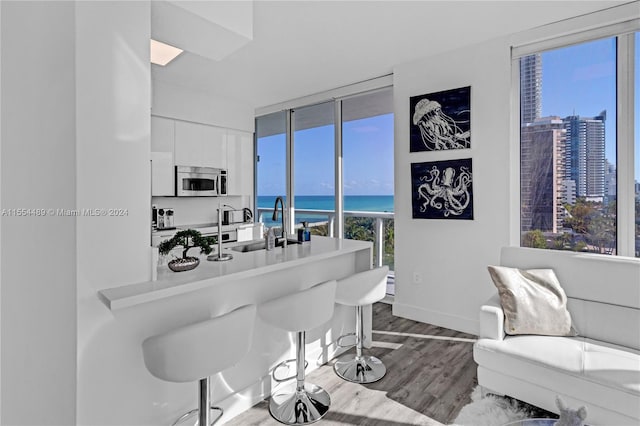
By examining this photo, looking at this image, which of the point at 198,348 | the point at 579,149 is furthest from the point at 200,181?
the point at 579,149

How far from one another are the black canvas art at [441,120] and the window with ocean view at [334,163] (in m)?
0.67

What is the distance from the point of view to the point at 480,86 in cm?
313

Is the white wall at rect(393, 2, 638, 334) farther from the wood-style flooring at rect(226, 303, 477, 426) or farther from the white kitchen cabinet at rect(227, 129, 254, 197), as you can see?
the white kitchen cabinet at rect(227, 129, 254, 197)

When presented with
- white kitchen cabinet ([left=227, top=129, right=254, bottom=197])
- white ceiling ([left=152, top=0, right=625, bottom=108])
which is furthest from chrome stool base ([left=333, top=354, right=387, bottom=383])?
white kitchen cabinet ([left=227, top=129, right=254, bottom=197])

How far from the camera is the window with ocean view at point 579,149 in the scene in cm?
258

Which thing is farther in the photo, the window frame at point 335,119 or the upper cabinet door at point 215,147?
the upper cabinet door at point 215,147

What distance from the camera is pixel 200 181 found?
4.65 m

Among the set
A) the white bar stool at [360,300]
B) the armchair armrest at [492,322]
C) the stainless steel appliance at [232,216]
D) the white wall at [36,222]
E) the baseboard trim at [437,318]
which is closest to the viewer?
the white wall at [36,222]

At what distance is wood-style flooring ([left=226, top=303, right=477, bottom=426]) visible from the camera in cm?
199

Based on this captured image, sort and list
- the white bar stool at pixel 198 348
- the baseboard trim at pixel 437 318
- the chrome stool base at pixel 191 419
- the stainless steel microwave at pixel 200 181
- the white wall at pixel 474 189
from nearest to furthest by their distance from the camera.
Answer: the white bar stool at pixel 198 348 < the chrome stool base at pixel 191 419 < the white wall at pixel 474 189 < the baseboard trim at pixel 437 318 < the stainless steel microwave at pixel 200 181

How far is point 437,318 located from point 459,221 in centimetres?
102

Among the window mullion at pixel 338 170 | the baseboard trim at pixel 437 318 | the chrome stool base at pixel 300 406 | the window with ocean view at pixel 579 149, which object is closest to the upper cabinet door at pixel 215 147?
the window mullion at pixel 338 170

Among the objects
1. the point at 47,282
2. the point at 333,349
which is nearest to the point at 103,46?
the point at 47,282

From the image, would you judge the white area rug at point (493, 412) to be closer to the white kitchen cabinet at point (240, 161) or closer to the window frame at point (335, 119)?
the window frame at point (335, 119)
